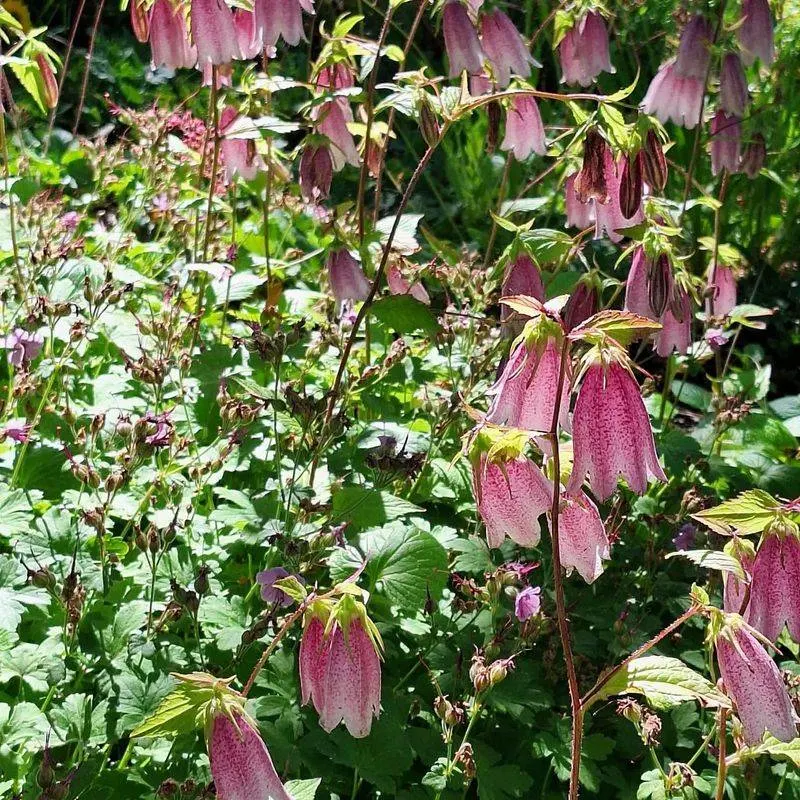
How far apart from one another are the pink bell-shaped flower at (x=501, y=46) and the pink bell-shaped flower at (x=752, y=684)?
1.30m

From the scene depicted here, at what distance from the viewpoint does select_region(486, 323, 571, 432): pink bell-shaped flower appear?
3.72 ft

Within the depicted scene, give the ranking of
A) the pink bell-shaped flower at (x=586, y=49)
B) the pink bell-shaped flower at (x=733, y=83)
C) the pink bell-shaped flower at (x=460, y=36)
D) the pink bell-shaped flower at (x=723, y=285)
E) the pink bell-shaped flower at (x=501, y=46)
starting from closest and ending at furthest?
1. the pink bell-shaped flower at (x=460, y=36)
2. the pink bell-shaped flower at (x=501, y=46)
3. the pink bell-shaped flower at (x=586, y=49)
4. the pink bell-shaped flower at (x=733, y=83)
5. the pink bell-shaped flower at (x=723, y=285)

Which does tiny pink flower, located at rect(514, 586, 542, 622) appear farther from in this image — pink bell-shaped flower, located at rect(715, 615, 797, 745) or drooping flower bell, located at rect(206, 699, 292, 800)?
drooping flower bell, located at rect(206, 699, 292, 800)

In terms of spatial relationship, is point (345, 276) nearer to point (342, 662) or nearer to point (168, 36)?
point (168, 36)

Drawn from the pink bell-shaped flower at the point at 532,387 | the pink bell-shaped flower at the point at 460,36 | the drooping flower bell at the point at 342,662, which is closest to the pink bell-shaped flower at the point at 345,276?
the pink bell-shaped flower at the point at 460,36

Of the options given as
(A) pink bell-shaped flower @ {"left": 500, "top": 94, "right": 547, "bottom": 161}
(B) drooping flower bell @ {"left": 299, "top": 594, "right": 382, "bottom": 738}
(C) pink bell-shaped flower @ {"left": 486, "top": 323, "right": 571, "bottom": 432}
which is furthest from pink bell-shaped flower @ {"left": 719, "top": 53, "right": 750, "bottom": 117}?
(B) drooping flower bell @ {"left": 299, "top": 594, "right": 382, "bottom": 738}

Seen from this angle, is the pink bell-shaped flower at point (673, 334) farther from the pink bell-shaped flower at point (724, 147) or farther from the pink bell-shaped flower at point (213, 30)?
the pink bell-shaped flower at point (213, 30)

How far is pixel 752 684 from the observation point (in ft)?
3.70

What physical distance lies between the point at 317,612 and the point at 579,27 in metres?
1.68

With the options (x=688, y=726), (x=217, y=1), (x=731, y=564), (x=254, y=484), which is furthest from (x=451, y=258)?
(x=731, y=564)

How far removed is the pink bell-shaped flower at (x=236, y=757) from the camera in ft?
3.56

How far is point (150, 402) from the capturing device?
2.27 m

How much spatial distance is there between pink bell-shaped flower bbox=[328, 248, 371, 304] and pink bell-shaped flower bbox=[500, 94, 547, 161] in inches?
17.7

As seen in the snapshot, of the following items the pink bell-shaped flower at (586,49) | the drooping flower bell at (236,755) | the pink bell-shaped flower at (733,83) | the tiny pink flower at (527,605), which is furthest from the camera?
the pink bell-shaped flower at (733,83)
